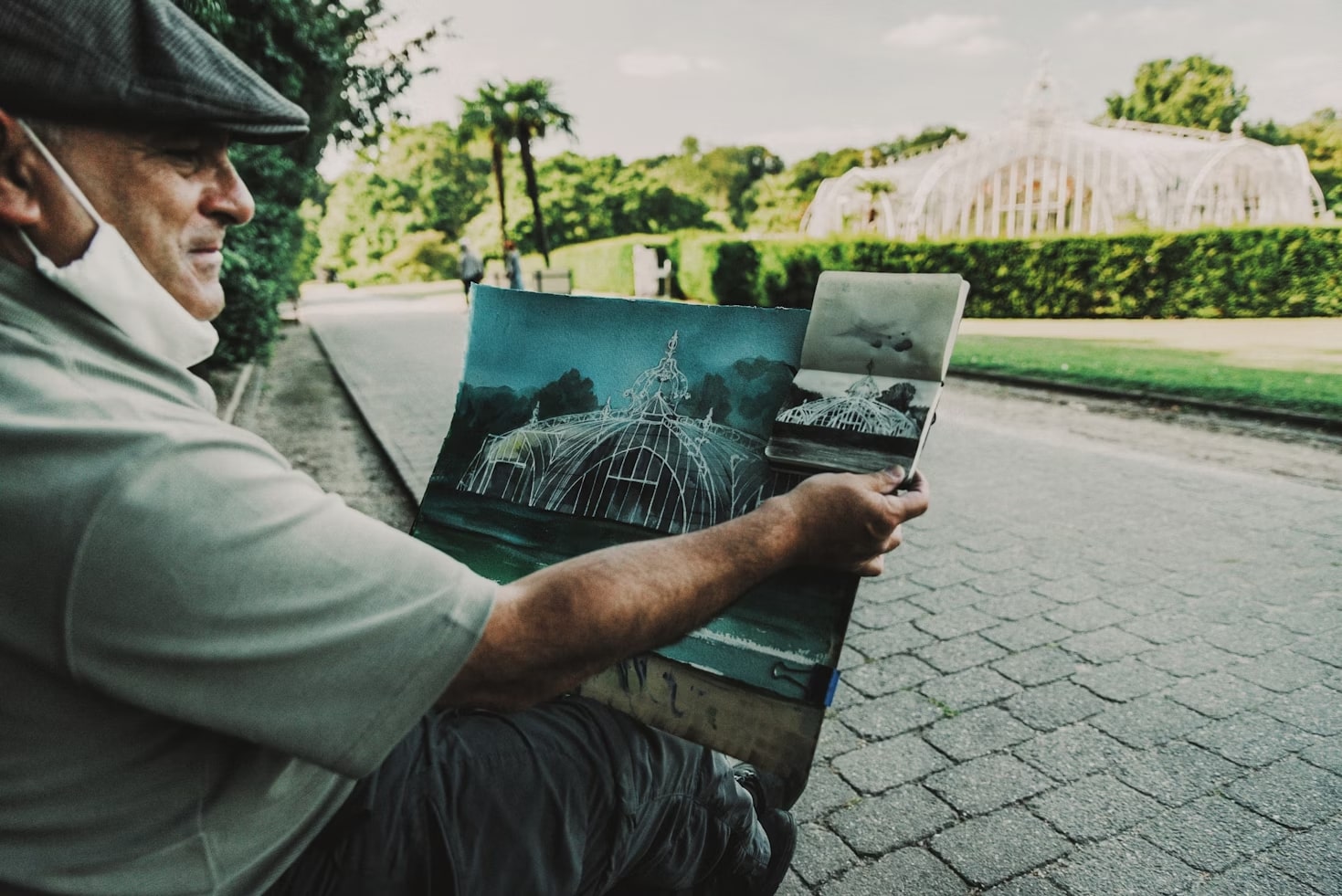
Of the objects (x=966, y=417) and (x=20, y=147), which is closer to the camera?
(x=20, y=147)

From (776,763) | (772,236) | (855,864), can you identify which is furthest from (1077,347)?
(776,763)

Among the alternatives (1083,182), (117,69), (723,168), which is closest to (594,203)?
(1083,182)

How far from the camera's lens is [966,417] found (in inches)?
330

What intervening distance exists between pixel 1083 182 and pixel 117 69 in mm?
30109

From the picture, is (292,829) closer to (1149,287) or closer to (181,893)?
(181,893)

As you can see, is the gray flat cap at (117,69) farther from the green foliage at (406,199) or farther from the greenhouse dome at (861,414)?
the green foliage at (406,199)

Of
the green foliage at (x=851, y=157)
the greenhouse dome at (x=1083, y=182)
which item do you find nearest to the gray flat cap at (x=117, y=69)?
the greenhouse dome at (x=1083, y=182)

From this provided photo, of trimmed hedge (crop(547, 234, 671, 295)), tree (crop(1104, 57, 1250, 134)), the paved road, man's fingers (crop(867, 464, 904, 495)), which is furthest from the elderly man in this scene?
tree (crop(1104, 57, 1250, 134))

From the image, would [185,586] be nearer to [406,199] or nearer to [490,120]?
[490,120]

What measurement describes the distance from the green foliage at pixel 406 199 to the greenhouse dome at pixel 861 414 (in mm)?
54751

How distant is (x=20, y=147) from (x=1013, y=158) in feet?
97.5

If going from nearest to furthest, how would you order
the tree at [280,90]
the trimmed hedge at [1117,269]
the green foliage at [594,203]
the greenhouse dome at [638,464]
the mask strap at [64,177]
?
the mask strap at [64,177] → the greenhouse dome at [638,464] → the tree at [280,90] → the trimmed hedge at [1117,269] → the green foliage at [594,203]

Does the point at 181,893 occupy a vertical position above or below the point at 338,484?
above

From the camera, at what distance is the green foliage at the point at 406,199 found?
180 feet
